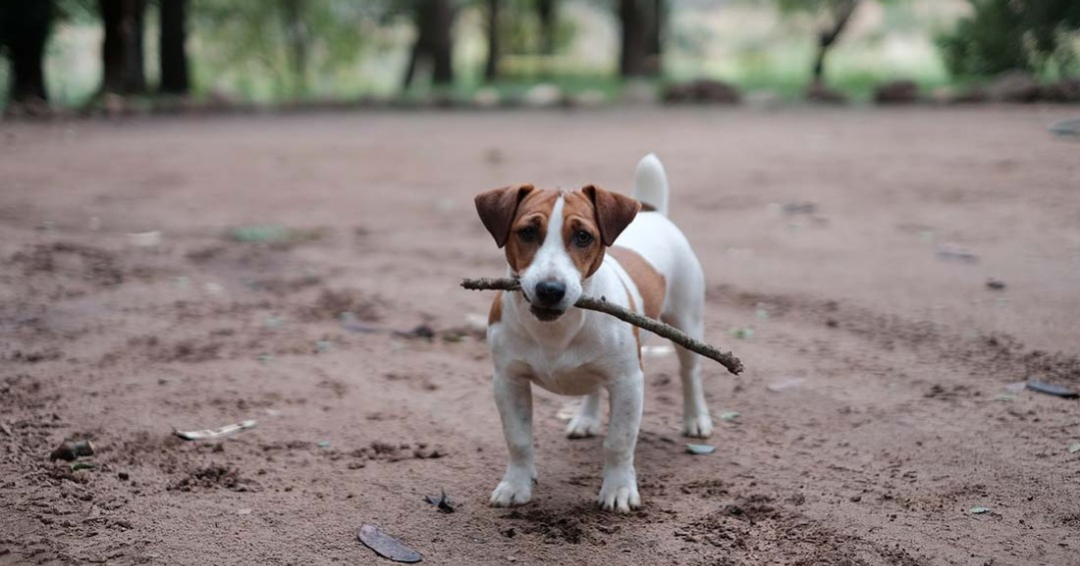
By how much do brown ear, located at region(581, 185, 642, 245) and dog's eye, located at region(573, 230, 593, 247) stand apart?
0.09 m

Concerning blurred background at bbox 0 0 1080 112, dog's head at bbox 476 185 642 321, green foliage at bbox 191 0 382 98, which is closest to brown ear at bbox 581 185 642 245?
dog's head at bbox 476 185 642 321

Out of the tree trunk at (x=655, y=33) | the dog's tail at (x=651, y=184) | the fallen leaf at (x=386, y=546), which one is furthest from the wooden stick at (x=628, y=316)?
the tree trunk at (x=655, y=33)

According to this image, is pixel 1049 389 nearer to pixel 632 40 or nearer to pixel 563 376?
pixel 563 376

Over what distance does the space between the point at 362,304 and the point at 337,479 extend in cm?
305

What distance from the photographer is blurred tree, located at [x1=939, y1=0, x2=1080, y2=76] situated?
813 inches

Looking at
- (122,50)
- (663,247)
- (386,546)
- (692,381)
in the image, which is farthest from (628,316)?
(122,50)

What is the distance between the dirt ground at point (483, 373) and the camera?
422 centimetres

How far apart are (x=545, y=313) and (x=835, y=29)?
25296 millimetres

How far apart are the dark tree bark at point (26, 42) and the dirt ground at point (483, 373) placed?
31.9ft

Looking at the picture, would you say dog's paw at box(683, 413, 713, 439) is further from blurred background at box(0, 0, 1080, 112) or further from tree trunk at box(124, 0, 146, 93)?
tree trunk at box(124, 0, 146, 93)

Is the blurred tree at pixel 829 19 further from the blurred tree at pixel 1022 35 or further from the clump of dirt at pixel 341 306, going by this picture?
the clump of dirt at pixel 341 306

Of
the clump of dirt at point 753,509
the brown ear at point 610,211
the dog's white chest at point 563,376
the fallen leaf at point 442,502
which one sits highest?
the brown ear at point 610,211

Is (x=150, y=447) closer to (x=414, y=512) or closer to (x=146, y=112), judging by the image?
(x=414, y=512)

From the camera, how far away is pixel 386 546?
4.11 meters
